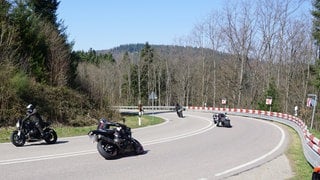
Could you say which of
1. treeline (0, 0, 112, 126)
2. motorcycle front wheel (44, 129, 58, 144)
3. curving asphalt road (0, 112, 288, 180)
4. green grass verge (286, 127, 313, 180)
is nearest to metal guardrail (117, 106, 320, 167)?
green grass verge (286, 127, 313, 180)

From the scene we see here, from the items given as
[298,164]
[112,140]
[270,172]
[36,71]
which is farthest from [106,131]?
[36,71]

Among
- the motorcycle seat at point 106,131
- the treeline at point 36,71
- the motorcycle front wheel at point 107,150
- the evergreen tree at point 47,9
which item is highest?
the evergreen tree at point 47,9

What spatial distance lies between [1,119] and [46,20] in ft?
50.3

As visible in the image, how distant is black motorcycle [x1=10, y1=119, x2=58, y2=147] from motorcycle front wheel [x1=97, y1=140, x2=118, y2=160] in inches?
151

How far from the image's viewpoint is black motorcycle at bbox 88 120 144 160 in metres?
12.9

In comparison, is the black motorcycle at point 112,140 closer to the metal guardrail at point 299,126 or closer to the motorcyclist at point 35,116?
the motorcyclist at point 35,116

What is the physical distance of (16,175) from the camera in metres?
9.66

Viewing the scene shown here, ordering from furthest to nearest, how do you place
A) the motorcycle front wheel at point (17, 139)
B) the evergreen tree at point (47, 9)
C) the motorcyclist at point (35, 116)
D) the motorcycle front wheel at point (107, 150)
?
the evergreen tree at point (47, 9), the motorcyclist at point (35, 116), the motorcycle front wheel at point (17, 139), the motorcycle front wheel at point (107, 150)

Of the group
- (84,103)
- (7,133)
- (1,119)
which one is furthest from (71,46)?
(7,133)

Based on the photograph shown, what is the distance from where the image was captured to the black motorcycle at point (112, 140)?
42.4 feet

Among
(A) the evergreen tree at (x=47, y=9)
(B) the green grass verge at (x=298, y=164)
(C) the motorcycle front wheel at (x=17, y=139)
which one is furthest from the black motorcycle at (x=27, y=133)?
(A) the evergreen tree at (x=47, y=9)

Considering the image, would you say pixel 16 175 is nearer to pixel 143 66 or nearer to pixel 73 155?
pixel 73 155

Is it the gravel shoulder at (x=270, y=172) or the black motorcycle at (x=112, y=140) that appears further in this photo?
the black motorcycle at (x=112, y=140)

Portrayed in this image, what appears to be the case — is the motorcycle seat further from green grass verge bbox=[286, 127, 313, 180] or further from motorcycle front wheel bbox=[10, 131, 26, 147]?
green grass verge bbox=[286, 127, 313, 180]
